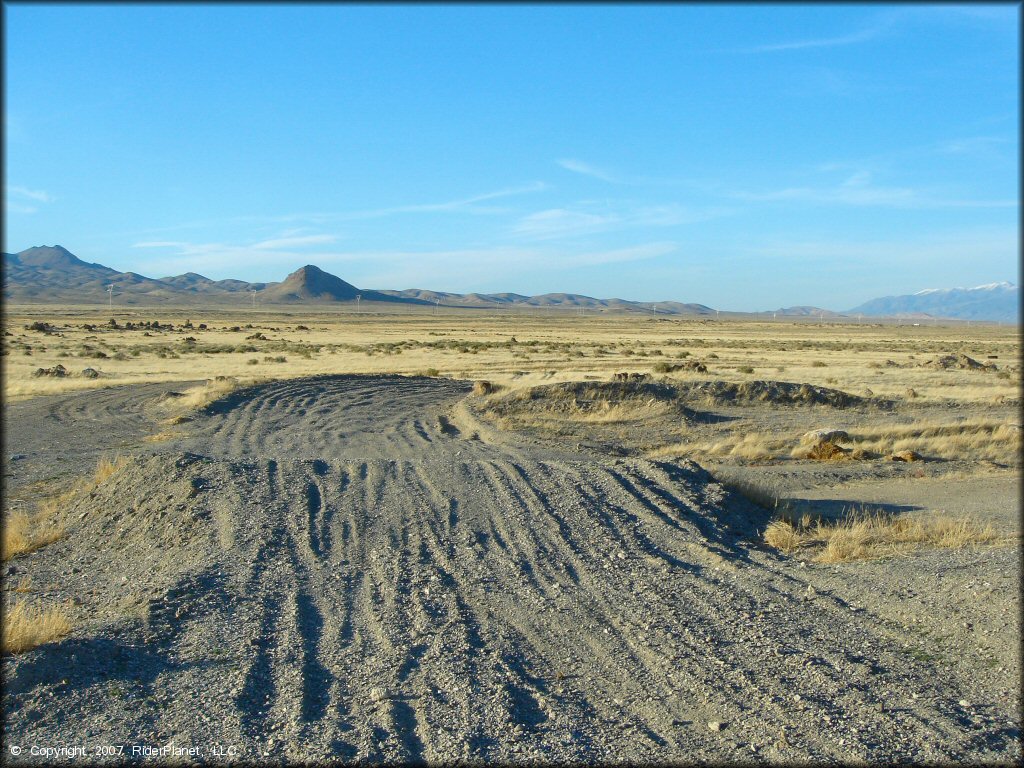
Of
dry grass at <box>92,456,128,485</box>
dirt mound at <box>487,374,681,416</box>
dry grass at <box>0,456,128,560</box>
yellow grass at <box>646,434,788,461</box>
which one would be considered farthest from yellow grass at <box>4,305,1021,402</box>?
dry grass at <box>0,456,128,560</box>

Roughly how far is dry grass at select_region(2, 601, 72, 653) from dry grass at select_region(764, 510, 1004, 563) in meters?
9.02

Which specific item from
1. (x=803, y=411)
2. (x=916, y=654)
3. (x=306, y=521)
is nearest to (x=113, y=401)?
(x=306, y=521)

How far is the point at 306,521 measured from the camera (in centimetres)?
1169

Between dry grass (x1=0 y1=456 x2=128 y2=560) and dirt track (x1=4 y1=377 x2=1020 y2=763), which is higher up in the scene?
dirt track (x1=4 y1=377 x2=1020 y2=763)

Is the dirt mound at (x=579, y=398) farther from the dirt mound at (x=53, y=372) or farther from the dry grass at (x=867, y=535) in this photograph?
the dirt mound at (x=53, y=372)

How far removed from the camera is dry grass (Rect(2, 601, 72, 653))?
280 inches

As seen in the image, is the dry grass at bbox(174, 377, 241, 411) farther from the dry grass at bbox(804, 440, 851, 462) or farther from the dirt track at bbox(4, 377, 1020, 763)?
the dry grass at bbox(804, 440, 851, 462)

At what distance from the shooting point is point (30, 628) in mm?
7348

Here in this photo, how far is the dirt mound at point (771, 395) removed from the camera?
94.6ft

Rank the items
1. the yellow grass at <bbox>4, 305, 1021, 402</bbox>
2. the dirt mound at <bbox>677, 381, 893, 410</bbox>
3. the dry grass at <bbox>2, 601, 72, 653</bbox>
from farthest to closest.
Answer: the yellow grass at <bbox>4, 305, 1021, 402</bbox>, the dirt mound at <bbox>677, 381, 893, 410</bbox>, the dry grass at <bbox>2, 601, 72, 653</bbox>

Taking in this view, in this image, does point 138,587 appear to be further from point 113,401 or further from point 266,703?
point 113,401

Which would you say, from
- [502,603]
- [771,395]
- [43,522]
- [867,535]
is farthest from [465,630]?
[771,395]

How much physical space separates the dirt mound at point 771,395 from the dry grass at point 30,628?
900 inches

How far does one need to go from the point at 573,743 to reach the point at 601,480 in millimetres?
8113
